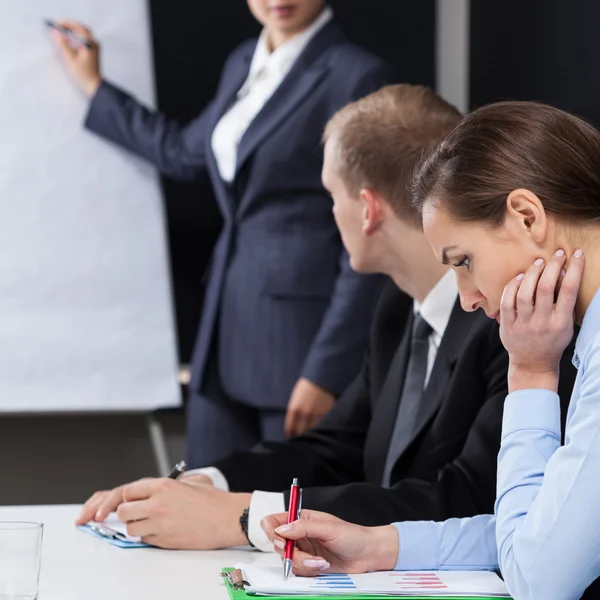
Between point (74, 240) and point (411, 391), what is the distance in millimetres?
1349

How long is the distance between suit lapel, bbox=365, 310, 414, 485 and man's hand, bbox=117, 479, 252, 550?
14.6 inches

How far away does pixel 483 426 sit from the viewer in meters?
1.58

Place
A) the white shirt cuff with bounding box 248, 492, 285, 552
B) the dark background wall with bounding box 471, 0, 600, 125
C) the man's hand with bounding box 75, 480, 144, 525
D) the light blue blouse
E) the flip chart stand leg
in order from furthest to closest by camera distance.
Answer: the flip chart stand leg → the dark background wall with bounding box 471, 0, 600, 125 → the man's hand with bounding box 75, 480, 144, 525 → the white shirt cuff with bounding box 248, 492, 285, 552 → the light blue blouse

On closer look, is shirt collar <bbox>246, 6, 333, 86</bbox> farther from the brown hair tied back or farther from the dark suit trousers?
the brown hair tied back

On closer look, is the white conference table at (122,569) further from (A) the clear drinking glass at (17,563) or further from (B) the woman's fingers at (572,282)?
(B) the woman's fingers at (572,282)

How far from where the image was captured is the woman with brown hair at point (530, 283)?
1116 millimetres

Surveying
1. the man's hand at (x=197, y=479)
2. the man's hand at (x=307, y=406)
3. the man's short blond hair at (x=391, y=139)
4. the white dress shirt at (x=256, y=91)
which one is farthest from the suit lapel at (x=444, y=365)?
the white dress shirt at (x=256, y=91)

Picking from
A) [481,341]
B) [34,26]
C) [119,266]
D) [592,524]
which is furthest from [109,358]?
[592,524]

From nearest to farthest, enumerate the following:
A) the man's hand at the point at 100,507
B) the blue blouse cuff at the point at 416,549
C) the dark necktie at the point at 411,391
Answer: the blue blouse cuff at the point at 416,549
the man's hand at the point at 100,507
the dark necktie at the point at 411,391

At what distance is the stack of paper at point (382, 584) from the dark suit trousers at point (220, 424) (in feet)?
5.04

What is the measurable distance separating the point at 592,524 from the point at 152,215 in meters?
2.05

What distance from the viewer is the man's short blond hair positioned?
6.13 feet

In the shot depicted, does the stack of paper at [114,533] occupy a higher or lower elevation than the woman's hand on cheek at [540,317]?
lower

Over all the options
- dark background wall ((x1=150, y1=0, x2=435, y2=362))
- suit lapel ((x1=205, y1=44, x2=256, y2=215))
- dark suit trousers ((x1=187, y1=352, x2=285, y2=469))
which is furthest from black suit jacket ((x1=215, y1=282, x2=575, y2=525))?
dark background wall ((x1=150, y1=0, x2=435, y2=362))
